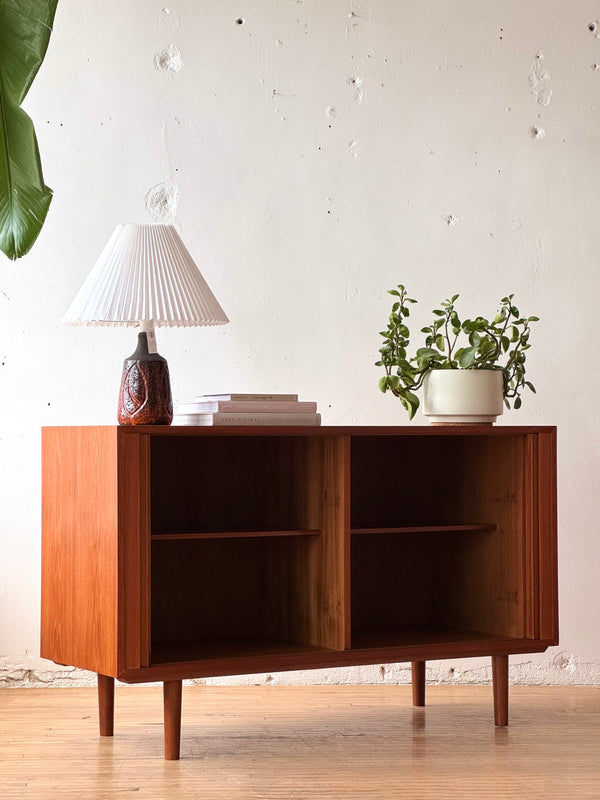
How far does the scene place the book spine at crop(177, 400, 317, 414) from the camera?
2957 mm

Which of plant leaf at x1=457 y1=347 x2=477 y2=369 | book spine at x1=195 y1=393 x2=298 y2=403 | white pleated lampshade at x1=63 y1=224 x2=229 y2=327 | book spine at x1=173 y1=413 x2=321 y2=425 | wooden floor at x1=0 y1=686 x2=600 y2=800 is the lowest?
wooden floor at x1=0 y1=686 x2=600 y2=800

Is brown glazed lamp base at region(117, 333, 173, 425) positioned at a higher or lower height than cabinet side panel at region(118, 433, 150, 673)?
higher

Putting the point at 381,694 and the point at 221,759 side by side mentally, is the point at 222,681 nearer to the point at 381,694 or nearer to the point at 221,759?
the point at 381,694

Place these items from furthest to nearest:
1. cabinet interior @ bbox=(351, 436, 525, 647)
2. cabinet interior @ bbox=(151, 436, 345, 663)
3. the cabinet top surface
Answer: cabinet interior @ bbox=(351, 436, 525, 647) → cabinet interior @ bbox=(151, 436, 345, 663) → the cabinet top surface

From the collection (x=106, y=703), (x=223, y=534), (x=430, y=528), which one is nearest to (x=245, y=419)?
(x=223, y=534)

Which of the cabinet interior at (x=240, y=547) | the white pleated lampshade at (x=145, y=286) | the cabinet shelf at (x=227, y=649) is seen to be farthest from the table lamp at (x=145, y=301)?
the cabinet shelf at (x=227, y=649)

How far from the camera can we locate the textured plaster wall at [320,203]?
3910 millimetres

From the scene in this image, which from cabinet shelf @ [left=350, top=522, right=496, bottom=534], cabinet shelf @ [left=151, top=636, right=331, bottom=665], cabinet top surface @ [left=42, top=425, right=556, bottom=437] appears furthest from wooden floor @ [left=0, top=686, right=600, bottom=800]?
cabinet top surface @ [left=42, top=425, right=556, bottom=437]

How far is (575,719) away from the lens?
344 cm

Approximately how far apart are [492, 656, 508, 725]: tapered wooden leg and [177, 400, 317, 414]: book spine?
923mm

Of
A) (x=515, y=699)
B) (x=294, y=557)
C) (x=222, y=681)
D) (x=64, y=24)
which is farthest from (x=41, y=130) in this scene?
(x=515, y=699)

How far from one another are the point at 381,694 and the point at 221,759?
96 centimetres

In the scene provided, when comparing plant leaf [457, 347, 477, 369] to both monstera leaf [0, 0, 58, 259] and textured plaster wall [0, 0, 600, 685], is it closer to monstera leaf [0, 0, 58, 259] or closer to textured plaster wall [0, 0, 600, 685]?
textured plaster wall [0, 0, 600, 685]

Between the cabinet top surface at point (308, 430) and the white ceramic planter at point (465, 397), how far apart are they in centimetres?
6
